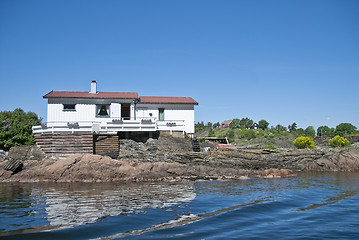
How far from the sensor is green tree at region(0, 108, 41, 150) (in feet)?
78.2

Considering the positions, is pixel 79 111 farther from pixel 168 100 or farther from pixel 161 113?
pixel 168 100

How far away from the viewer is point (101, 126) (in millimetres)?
24969

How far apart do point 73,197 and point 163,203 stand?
4.52 metres

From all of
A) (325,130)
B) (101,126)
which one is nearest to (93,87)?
(101,126)

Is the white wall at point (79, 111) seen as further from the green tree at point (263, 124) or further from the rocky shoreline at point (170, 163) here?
the green tree at point (263, 124)

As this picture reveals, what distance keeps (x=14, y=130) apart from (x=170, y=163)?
13.5m

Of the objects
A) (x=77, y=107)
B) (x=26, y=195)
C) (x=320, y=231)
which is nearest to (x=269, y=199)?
(x=320, y=231)

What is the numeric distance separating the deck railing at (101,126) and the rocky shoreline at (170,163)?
1.23 m

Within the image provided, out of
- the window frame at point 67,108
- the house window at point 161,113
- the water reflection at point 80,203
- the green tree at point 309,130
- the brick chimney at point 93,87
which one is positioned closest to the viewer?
the water reflection at point 80,203

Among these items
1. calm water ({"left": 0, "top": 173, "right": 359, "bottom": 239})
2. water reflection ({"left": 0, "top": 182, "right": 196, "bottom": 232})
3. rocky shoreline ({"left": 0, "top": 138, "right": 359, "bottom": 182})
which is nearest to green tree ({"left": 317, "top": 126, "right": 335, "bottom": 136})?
rocky shoreline ({"left": 0, "top": 138, "right": 359, "bottom": 182})

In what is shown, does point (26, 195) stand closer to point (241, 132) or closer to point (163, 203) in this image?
point (163, 203)

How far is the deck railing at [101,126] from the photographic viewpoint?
79.9 feet

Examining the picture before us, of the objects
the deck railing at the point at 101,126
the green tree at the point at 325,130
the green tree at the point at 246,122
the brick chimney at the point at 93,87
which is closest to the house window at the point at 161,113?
the deck railing at the point at 101,126

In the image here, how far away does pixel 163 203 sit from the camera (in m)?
11.8
